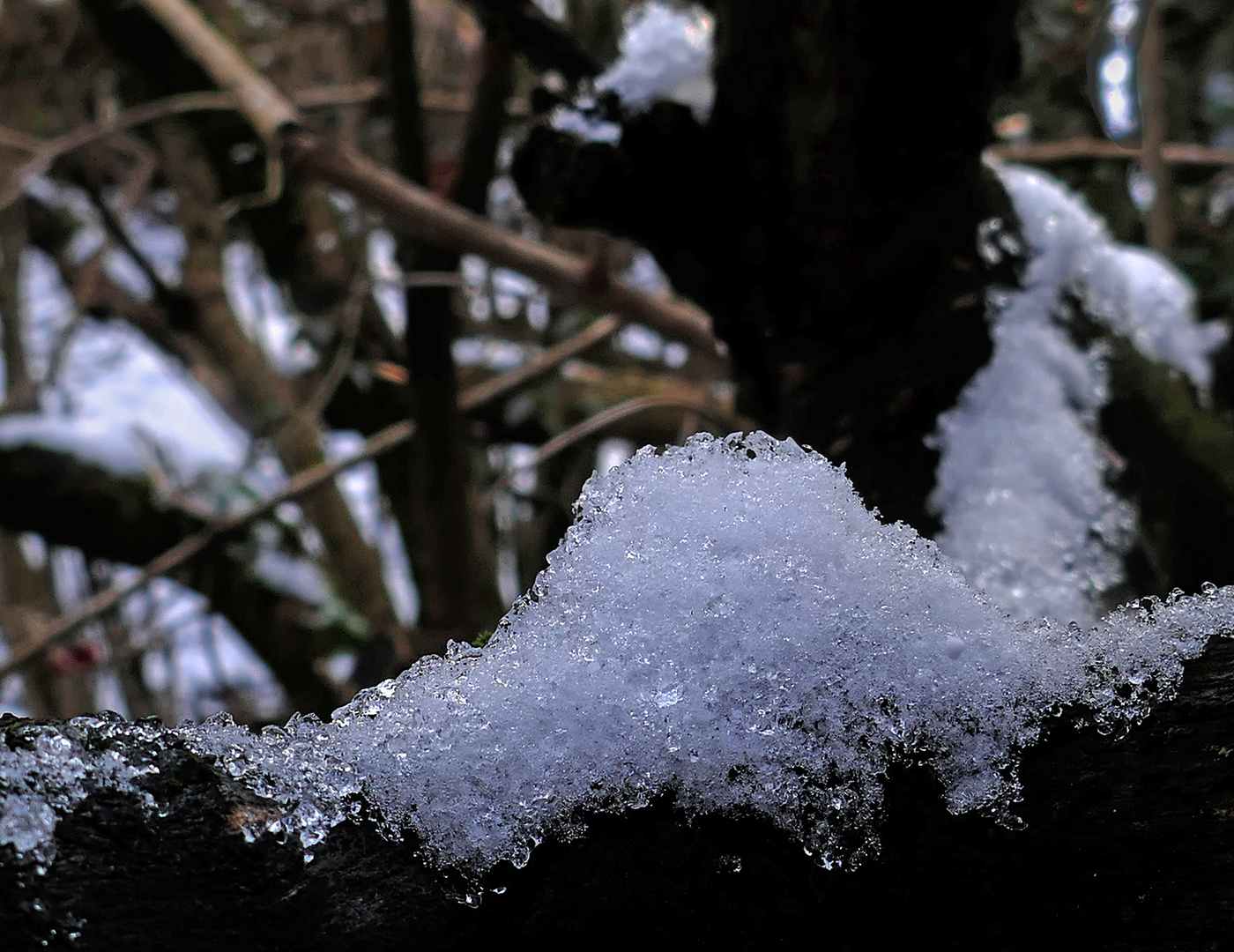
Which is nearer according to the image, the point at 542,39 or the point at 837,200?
the point at 837,200

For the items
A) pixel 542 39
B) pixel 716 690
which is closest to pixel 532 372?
pixel 542 39

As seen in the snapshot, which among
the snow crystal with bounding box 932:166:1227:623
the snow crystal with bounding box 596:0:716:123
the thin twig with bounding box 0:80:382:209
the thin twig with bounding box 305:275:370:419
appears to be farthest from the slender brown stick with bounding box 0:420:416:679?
the snow crystal with bounding box 932:166:1227:623

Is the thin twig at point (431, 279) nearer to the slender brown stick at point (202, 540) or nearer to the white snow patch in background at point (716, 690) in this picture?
the slender brown stick at point (202, 540)

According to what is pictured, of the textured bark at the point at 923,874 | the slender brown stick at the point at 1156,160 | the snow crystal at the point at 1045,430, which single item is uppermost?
the slender brown stick at the point at 1156,160

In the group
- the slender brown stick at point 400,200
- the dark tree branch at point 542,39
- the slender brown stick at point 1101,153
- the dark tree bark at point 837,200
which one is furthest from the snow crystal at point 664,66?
the slender brown stick at point 1101,153

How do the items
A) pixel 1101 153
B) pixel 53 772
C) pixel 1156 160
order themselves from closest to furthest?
1. pixel 53 772
2. pixel 1156 160
3. pixel 1101 153

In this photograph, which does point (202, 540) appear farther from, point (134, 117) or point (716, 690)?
point (716, 690)

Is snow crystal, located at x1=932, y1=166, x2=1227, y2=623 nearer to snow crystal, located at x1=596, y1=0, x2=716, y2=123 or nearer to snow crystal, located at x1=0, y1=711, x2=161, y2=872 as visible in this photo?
snow crystal, located at x1=596, y1=0, x2=716, y2=123
